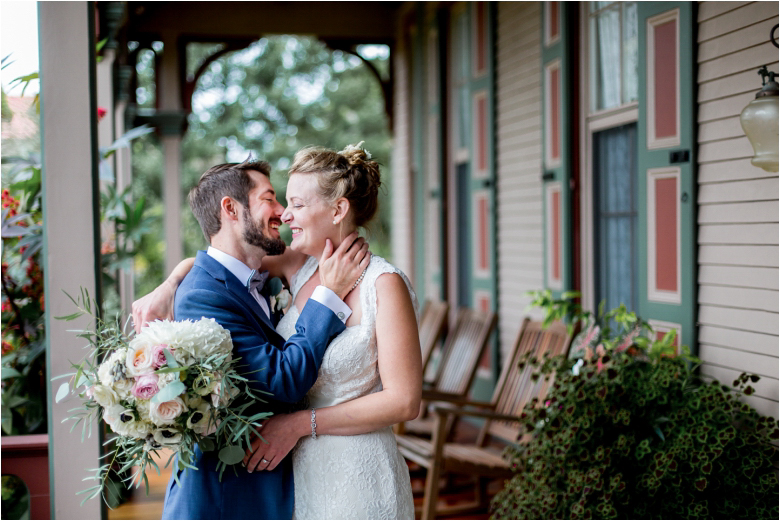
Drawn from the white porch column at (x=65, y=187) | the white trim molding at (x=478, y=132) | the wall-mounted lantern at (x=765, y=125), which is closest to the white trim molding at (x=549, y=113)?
the white trim molding at (x=478, y=132)

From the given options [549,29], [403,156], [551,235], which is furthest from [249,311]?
[403,156]

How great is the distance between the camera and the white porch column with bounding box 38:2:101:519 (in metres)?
2.46

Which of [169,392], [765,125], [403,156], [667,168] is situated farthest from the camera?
[403,156]

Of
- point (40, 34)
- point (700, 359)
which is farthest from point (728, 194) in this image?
point (40, 34)

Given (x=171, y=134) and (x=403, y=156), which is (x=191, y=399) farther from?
(x=171, y=134)

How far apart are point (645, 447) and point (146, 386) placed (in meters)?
2.17

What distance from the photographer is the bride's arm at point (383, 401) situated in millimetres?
1942

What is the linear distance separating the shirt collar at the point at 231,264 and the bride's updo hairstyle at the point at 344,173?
0.29m

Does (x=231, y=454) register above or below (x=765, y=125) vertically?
below

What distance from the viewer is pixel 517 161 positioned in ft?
Result: 18.4

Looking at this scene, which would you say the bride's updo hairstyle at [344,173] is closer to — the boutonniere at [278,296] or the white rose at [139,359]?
the boutonniere at [278,296]

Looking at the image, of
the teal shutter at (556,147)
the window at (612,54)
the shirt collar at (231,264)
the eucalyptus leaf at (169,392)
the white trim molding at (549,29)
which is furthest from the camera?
the white trim molding at (549,29)

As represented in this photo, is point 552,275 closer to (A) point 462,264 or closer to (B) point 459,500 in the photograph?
(B) point 459,500

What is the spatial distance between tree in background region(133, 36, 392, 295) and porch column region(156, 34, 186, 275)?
11049 millimetres
